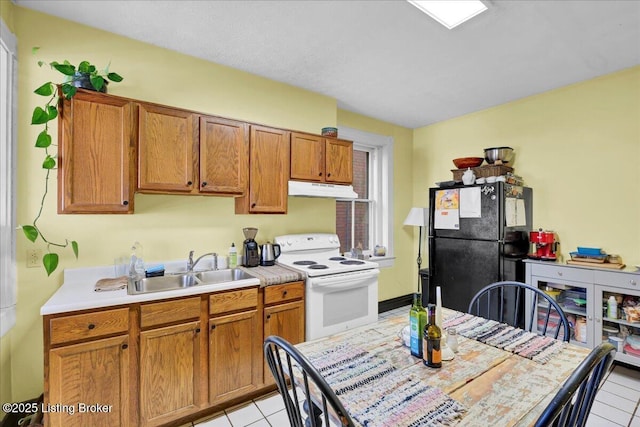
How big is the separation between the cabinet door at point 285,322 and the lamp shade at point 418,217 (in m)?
2.19

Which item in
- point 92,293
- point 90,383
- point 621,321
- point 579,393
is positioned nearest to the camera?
point 579,393

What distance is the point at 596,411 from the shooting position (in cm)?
210

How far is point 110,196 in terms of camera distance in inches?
78.1

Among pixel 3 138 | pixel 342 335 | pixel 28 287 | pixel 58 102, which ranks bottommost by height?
pixel 342 335

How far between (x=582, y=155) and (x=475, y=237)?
4.23 feet

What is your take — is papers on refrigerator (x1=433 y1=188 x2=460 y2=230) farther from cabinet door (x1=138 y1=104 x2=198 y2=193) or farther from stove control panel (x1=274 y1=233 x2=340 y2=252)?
cabinet door (x1=138 y1=104 x2=198 y2=193)

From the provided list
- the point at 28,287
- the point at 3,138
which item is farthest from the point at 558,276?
the point at 3,138

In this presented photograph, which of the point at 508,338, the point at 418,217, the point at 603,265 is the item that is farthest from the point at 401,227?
the point at 508,338

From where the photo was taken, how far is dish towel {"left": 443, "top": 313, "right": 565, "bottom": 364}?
4.23 ft

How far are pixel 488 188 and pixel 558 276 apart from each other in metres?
1.02

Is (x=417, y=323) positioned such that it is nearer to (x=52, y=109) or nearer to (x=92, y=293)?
(x=92, y=293)

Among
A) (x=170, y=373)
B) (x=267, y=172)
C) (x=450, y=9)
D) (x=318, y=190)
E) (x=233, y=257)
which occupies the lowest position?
(x=170, y=373)

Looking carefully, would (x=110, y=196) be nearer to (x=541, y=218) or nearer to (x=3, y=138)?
(x=3, y=138)

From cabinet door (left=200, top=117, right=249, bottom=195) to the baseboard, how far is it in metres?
2.64
